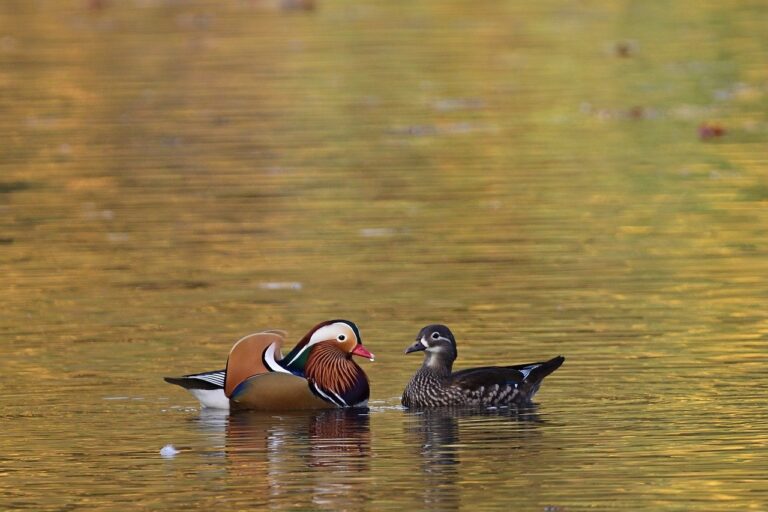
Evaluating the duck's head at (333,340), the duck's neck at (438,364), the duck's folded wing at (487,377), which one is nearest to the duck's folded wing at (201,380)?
the duck's head at (333,340)

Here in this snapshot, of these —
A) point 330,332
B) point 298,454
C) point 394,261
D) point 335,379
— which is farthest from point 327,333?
point 394,261

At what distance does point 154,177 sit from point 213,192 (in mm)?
1714

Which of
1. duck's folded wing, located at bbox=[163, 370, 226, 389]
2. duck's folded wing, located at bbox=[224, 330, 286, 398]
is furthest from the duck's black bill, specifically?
duck's folded wing, located at bbox=[163, 370, 226, 389]

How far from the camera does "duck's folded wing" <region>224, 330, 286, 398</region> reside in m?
13.1

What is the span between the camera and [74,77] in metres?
34.1

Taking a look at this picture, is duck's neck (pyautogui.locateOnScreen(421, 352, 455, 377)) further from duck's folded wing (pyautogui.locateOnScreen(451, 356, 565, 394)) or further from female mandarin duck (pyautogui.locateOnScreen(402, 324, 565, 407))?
duck's folded wing (pyautogui.locateOnScreen(451, 356, 565, 394))

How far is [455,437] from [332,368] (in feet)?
4.76

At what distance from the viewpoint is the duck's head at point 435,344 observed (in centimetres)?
1321

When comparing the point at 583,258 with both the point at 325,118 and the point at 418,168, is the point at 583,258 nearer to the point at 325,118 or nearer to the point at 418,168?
the point at 418,168

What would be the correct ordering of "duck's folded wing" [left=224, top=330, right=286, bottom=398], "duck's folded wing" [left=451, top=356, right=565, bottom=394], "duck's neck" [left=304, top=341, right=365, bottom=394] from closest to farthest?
"duck's folded wing" [left=451, top=356, right=565, bottom=394] < "duck's neck" [left=304, top=341, right=365, bottom=394] < "duck's folded wing" [left=224, top=330, right=286, bottom=398]

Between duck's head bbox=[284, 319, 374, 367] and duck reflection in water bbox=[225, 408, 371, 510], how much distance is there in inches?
18.2

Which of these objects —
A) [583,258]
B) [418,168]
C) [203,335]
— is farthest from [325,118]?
[203,335]

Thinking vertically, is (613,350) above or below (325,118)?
below

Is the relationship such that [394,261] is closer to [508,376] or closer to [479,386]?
[479,386]
